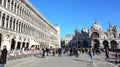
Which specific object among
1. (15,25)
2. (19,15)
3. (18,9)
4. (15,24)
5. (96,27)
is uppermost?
(96,27)

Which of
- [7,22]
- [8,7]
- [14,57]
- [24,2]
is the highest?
[24,2]

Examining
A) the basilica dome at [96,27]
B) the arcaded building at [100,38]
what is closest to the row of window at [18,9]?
the arcaded building at [100,38]

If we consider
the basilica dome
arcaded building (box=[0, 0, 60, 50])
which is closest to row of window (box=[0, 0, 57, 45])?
arcaded building (box=[0, 0, 60, 50])

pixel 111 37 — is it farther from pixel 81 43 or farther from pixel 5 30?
pixel 5 30

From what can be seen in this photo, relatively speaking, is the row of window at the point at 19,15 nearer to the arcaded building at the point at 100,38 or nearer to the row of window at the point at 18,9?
the row of window at the point at 18,9

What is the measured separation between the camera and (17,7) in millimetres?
36750

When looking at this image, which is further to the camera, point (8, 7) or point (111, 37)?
point (111, 37)

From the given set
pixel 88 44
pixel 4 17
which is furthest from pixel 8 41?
pixel 88 44

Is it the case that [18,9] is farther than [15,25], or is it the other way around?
[18,9]

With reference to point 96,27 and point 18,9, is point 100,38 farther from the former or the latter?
point 18,9

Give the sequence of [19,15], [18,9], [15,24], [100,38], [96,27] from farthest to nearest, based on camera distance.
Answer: [96,27] → [100,38] → [19,15] → [18,9] → [15,24]

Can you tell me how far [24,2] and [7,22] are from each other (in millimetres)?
10587

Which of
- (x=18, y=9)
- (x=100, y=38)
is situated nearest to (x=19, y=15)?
(x=18, y=9)

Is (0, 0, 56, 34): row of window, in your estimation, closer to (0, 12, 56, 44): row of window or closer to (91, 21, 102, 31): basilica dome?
(0, 12, 56, 44): row of window
